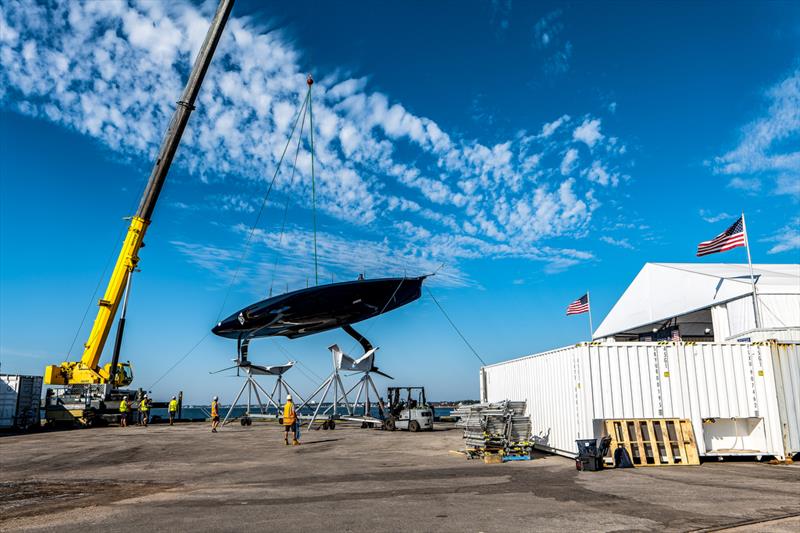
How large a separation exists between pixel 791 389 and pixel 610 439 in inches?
254

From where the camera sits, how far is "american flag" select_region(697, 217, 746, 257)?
87.2ft

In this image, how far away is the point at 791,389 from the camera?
1593cm

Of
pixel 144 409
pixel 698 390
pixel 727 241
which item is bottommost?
pixel 144 409

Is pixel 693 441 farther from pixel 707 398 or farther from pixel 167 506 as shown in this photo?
pixel 167 506

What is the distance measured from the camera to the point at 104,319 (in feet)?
100

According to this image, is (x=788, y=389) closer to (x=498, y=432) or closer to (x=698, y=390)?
(x=698, y=390)

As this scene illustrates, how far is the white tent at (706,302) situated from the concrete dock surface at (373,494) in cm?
1351

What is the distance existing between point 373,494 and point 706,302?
27857mm

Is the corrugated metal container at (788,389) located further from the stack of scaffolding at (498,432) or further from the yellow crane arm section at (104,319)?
the yellow crane arm section at (104,319)

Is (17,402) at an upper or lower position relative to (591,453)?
upper

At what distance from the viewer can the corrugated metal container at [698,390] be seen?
15516 millimetres

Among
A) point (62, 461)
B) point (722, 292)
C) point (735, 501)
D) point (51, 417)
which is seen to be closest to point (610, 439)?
point (735, 501)

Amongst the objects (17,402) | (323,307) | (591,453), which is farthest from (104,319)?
(591,453)

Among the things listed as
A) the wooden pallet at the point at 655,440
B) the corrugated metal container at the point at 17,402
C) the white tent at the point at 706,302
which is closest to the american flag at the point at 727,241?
the white tent at the point at 706,302
